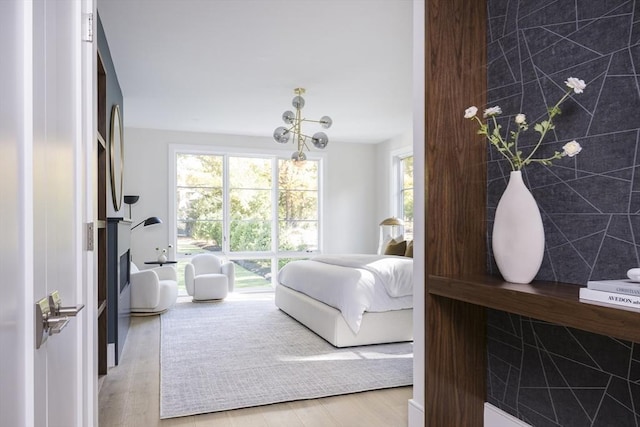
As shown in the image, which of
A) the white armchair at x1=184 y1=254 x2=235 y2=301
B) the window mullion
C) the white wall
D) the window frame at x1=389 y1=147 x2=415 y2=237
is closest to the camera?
the white armchair at x1=184 y1=254 x2=235 y2=301

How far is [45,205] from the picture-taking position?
3.52 ft

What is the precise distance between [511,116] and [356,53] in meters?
2.19

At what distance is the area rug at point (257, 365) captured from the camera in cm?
287

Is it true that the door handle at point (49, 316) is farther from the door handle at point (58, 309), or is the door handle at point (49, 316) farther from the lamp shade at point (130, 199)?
the lamp shade at point (130, 199)

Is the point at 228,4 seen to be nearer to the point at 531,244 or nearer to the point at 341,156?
the point at 531,244

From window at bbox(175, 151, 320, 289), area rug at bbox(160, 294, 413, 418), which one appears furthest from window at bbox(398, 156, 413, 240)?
area rug at bbox(160, 294, 413, 418)

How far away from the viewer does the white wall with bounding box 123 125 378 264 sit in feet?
22.5

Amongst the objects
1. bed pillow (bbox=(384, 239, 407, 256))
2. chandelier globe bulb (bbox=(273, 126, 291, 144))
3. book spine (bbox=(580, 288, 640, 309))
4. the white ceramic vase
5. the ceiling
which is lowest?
bed pillow (bbox=(384, 239, 407, 256))

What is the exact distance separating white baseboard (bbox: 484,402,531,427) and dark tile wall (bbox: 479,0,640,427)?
0.11 ft

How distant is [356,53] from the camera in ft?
13.0

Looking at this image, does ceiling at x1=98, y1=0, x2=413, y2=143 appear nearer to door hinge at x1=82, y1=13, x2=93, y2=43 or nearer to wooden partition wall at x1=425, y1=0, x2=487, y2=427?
wooden partition wall at x1=425, y1=0, x2=487, y2=427

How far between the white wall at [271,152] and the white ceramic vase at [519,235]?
5.81m

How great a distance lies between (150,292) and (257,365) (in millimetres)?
2149

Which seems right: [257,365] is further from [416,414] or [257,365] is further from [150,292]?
[150,292]
